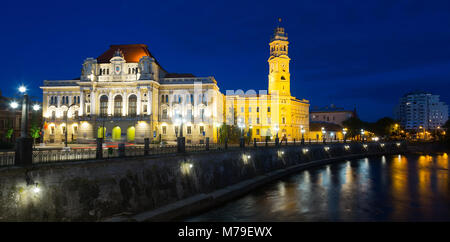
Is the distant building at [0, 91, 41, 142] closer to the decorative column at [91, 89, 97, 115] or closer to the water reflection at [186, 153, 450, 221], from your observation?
the decorative column at [91, 89, 97, 115]

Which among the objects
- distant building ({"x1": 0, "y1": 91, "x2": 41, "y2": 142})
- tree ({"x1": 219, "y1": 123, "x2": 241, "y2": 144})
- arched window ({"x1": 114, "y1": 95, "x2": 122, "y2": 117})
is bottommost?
tree ({"x1": 219, "y1": 123, "x2": 241, "y2": 144})

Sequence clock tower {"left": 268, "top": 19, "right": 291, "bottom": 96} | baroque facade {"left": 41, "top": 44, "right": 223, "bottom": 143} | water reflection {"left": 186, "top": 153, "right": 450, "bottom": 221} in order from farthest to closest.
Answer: clock tower {"left": 268, "top": 19, "right": 291, "bottom": 96}
baroque facade {"left": 41, "top": 44, "right": 223, "bottom": 143}
water reflection {"left": 186, "top": 153, "right": 450, "bottom": 221}

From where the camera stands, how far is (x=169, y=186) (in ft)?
71.4

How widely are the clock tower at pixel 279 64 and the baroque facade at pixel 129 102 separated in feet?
85.0

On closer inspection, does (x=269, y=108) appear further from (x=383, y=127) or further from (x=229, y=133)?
(x=383, y=127)

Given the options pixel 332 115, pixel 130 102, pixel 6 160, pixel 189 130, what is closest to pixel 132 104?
pixel 130 102

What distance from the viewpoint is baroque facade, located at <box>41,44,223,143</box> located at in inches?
2506

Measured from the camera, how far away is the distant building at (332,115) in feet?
386

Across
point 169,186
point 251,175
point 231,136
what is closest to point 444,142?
point 231,136

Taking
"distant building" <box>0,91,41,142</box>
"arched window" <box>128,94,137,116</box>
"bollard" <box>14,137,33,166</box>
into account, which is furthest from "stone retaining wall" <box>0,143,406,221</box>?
"distant building" <box>0,91,41,142</box>

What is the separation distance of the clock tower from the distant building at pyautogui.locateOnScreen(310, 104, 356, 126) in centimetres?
3720

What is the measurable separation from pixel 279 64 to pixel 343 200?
6457cm

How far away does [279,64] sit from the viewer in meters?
88.1

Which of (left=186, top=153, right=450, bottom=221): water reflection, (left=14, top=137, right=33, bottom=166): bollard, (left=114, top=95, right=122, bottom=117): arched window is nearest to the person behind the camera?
(left=14, top=137, right=33, bottom=166): bollard
